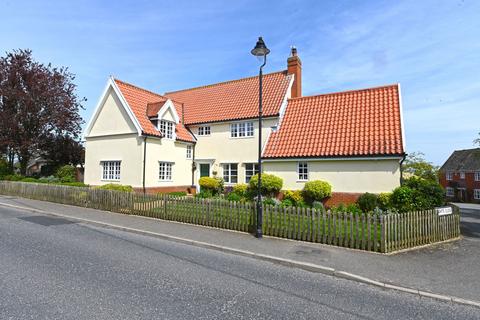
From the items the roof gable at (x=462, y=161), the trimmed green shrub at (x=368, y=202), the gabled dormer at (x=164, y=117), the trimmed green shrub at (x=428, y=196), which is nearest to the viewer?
the trimmed green shrub at (x=428, y=196)

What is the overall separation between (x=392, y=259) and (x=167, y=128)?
18269 mm

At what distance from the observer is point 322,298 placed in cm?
549

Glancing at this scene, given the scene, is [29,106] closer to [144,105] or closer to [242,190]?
[144,105]

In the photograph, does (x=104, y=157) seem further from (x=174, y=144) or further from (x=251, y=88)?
(x=251, y=88)

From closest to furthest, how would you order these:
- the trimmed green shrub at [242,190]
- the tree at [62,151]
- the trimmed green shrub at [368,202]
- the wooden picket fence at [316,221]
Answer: the wooden picket fence at [316,221] < the trimmed green shrub at [368,202] < the trimmed green shrub at [242,190] < the tree at [62,151]

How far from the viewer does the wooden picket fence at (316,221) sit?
28.8 feet

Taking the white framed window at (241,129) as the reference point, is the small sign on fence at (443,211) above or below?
below

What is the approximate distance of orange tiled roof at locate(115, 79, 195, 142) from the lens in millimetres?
20703

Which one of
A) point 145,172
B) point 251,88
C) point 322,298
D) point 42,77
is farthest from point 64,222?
point 42,77

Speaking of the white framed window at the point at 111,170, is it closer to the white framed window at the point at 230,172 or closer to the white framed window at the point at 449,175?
the white framed window at the point at 230,172

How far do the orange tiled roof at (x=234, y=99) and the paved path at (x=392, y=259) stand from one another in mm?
13196

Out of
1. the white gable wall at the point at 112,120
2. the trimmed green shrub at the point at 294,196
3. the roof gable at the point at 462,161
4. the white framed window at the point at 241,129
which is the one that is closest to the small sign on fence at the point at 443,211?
the trimmed green shrub at the point at 294,196

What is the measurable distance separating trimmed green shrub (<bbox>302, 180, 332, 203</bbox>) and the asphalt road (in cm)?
1033

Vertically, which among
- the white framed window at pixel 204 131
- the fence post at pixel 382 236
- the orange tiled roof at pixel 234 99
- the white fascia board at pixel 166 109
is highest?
the orange tiled roof at pixel 234 99
